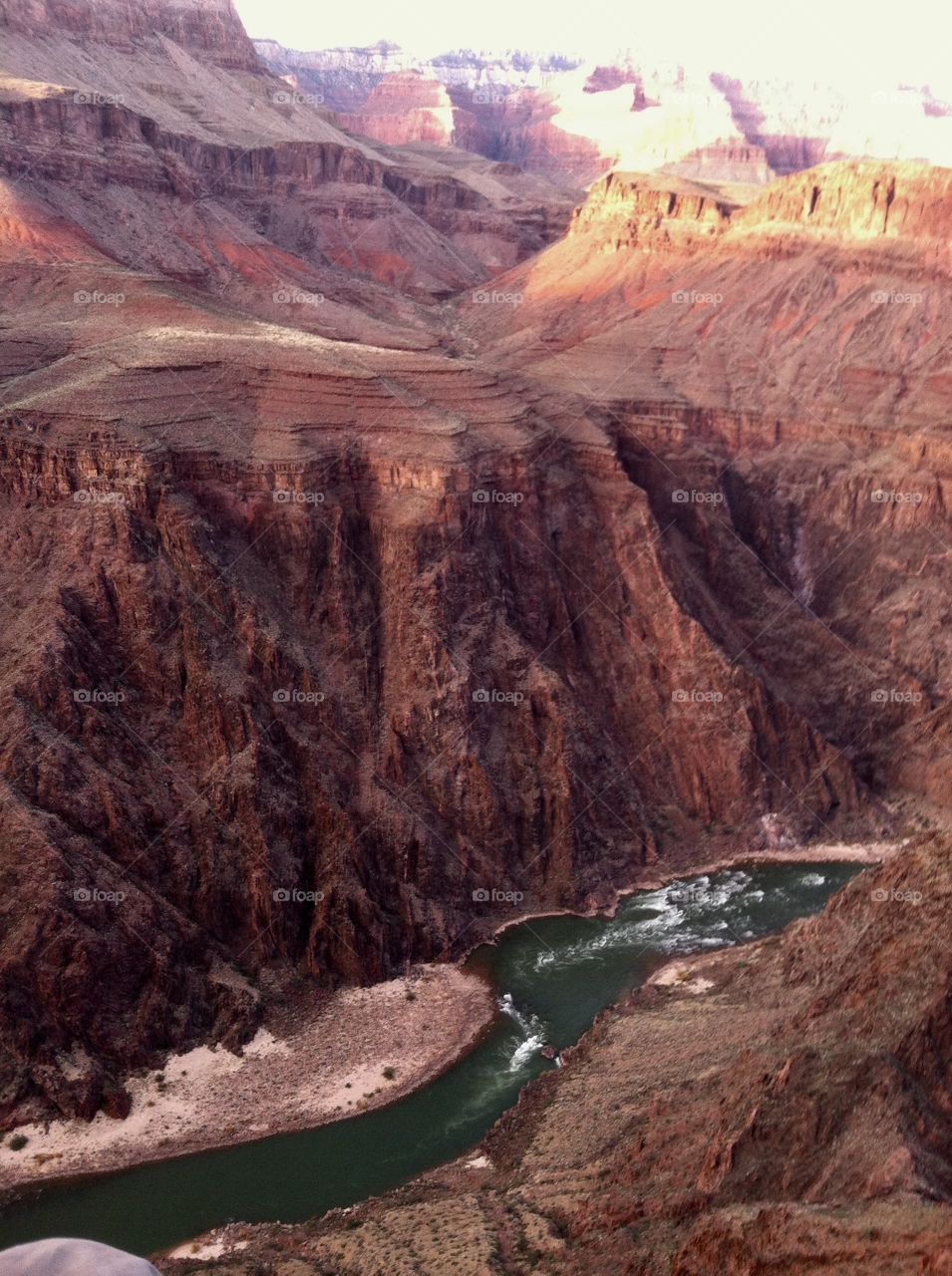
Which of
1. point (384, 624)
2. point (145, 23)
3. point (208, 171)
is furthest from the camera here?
point (145, 23)

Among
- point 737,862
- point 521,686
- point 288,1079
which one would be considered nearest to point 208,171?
point 521,686

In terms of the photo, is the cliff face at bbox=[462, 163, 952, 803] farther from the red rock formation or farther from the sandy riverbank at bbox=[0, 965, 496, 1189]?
the sandy riverbank at bbox=[0, 965, 496, 1189]

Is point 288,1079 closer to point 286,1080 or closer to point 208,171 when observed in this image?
point 286,1080

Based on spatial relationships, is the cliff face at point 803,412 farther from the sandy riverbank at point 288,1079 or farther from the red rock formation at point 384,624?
the sandy riverbank at point 288,1079

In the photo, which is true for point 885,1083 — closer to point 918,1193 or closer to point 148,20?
point 918,1193

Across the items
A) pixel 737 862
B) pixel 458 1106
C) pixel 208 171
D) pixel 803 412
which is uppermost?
pixel 208 171

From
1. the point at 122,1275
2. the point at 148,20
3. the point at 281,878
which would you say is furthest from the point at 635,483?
the point at 148,20

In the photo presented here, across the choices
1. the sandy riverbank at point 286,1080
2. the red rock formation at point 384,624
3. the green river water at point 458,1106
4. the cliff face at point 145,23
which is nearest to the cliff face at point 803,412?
the red rock formation at point 384,624
